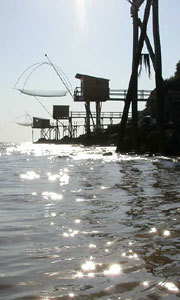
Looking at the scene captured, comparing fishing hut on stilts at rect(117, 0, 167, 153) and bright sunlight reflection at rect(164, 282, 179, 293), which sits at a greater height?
fishing hut on stilts at rect(117, 0, 167, 153)

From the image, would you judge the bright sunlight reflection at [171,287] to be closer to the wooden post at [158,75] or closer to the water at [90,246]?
the water at [90,246]

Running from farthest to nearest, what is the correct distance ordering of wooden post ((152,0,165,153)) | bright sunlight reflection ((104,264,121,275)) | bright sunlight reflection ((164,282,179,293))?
wooden post ((152,0,165,153))
bright sunlight reflection ((104,264,121,275))
bright sunlight reflection ((164,282,179,293))

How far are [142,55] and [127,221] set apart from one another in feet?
55.6

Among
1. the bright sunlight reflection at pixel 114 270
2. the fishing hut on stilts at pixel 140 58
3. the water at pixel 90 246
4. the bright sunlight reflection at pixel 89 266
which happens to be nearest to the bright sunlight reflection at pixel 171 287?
the water at pixel 90 246

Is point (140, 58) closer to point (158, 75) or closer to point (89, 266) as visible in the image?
point (158, 75)

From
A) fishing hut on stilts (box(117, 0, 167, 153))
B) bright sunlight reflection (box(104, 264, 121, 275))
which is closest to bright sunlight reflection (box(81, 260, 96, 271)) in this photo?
bright sunlight reflection (box(104, 264, 121, 275))

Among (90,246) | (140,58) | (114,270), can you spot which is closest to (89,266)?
(114,270)

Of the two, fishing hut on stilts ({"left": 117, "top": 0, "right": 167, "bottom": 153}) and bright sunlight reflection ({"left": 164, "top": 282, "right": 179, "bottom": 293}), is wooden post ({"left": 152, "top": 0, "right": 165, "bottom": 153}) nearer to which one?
fishing hut on stilts ({"left": 117, "top": 0, "right": 167, "bottom": 153})

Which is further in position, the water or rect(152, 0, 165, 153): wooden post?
rect(152, 0, 165, 153): wooden post

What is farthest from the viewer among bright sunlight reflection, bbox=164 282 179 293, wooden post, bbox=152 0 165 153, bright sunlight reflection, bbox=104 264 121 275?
wooden post, bbox=152 0 165 153

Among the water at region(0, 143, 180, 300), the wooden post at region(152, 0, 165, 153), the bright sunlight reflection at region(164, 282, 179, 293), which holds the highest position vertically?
the wooden post at region(152, 0, 165, 153)

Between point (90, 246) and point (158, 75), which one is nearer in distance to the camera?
point (90, 246)

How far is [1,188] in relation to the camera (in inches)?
310

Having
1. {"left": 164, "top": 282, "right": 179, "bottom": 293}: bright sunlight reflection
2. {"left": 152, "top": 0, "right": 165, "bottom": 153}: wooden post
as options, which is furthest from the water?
{"left": 152, "top": 0, "right": 165, "bottom": 153}: wooden post
